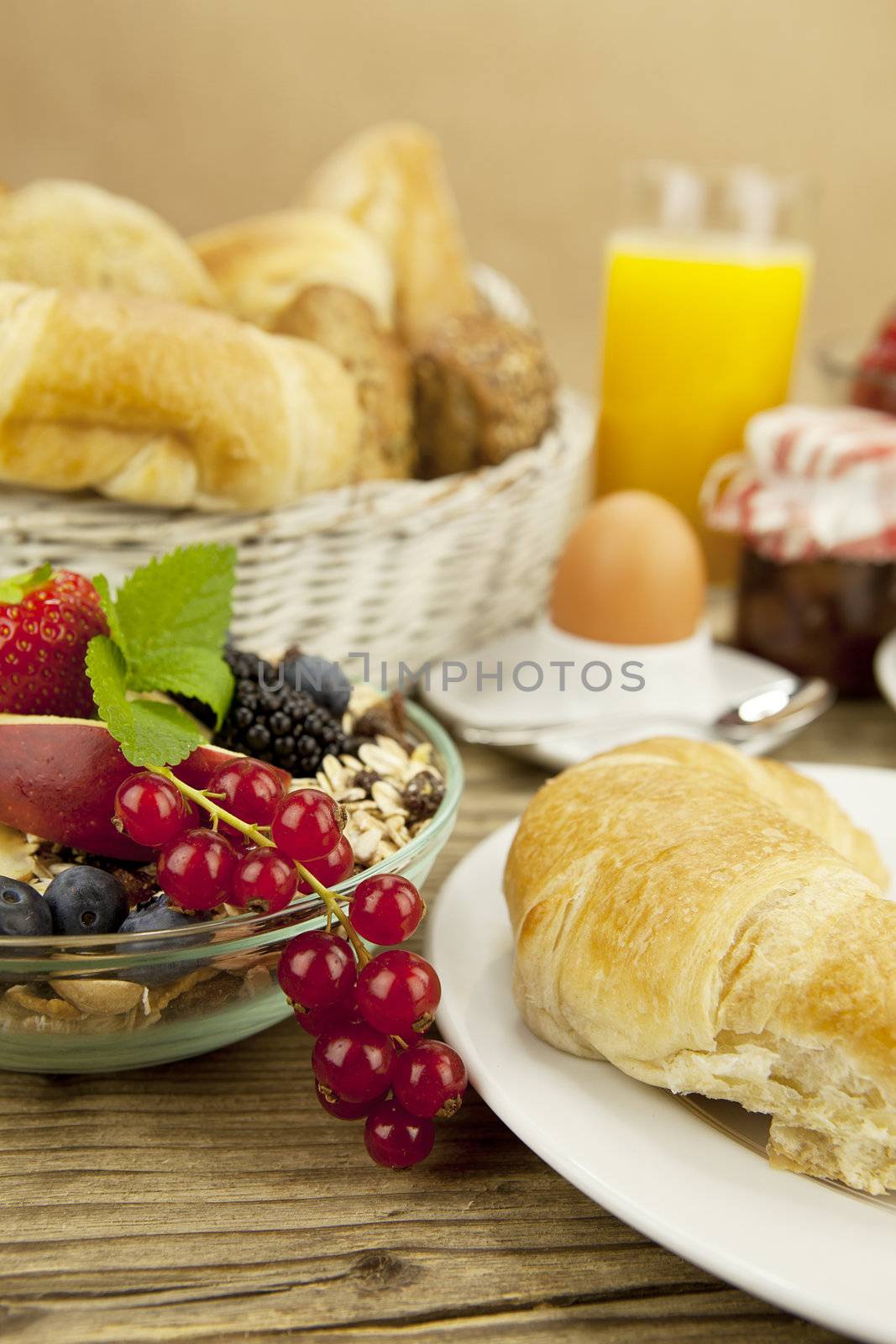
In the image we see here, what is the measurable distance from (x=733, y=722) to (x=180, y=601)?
566 mm

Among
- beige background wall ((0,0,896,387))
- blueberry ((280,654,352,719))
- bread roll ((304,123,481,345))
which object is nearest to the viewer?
blueberry ((280,654,352,719))

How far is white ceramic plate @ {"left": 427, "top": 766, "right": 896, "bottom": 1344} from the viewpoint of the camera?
1.51ft

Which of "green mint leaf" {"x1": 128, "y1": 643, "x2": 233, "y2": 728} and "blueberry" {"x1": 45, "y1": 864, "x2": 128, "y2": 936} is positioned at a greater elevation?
"green mint leaf" {"x1": 128, "y1": 643, "x2": 233, "y2": 728}

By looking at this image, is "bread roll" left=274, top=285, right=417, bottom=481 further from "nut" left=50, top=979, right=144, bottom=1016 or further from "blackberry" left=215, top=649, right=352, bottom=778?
"nut" left=50, top=979, right=144, bottom=1016

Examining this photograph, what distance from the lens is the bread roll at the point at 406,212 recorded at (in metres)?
1.39

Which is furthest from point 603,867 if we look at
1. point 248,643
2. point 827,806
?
point 248,643

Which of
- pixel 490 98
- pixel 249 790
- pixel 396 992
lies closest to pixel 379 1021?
pixel 396 992

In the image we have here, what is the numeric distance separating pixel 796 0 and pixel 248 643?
4.95 feet

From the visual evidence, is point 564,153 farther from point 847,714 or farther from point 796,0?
point 847,714

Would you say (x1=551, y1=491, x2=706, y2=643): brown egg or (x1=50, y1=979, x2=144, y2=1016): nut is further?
(x1=551, y1=491, x2=706, y2=643): brown egg

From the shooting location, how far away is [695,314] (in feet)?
4.81

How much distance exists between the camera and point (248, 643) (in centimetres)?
103

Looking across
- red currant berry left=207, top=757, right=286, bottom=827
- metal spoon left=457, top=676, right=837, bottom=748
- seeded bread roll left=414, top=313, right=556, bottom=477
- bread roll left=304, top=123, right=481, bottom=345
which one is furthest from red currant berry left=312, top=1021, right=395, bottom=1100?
bread roll left=304, top=123, right=481, bottom=345

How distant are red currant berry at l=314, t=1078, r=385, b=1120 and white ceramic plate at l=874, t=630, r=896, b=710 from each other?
0.73 metres
